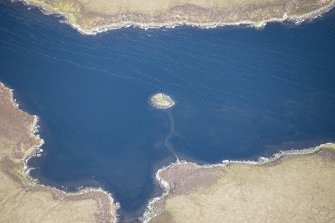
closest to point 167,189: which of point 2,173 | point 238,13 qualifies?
point 2,173

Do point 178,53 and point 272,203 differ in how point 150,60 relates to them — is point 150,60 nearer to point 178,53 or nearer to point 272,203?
point 178,53

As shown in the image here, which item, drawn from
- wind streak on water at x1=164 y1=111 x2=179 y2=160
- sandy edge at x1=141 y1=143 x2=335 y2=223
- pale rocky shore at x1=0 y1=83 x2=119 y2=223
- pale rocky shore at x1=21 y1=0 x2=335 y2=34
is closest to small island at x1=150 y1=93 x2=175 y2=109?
wind streak on water at x1=164 y1=111 x2=179 y2=160

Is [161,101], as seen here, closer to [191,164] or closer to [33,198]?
[191,164]

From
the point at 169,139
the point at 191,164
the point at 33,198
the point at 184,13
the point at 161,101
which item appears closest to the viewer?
the point at 33,198

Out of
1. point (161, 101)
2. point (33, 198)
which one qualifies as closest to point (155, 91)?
point (161, 101)

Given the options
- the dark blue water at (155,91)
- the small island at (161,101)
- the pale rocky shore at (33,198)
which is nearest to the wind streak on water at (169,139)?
the dark blue water at (155,91)

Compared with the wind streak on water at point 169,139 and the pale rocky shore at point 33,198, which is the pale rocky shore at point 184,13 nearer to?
the wind streak on water at point 169,139
